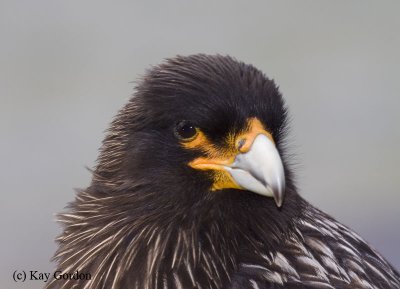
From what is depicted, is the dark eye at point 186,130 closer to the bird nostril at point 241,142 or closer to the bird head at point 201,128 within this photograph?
the bird head at point 201,128

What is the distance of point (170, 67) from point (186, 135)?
319mm

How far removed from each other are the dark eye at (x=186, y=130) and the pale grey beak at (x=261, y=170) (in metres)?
0.18

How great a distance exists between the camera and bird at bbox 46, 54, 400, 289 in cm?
445

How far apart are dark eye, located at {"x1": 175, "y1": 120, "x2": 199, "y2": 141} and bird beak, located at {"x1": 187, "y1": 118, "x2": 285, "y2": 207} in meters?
0.04

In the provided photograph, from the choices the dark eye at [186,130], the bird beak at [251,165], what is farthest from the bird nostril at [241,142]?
the dark eye at [186,130]

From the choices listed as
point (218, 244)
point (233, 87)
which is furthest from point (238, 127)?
point (218, 244)

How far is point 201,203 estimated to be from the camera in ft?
14.8

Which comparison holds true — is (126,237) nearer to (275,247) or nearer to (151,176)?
(151,176)

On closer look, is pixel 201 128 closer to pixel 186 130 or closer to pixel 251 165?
pixel 186 130

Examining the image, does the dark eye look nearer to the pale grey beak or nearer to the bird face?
the bird face

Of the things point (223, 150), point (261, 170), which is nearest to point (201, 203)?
point (223, 150)

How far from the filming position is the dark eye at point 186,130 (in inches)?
175

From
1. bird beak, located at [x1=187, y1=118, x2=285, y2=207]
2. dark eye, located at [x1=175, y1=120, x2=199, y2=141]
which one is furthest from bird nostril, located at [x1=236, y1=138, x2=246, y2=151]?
dark eye, located at [x1=175, y1=120, x2=199, y2=141]

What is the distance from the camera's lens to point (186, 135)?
4.45 m
